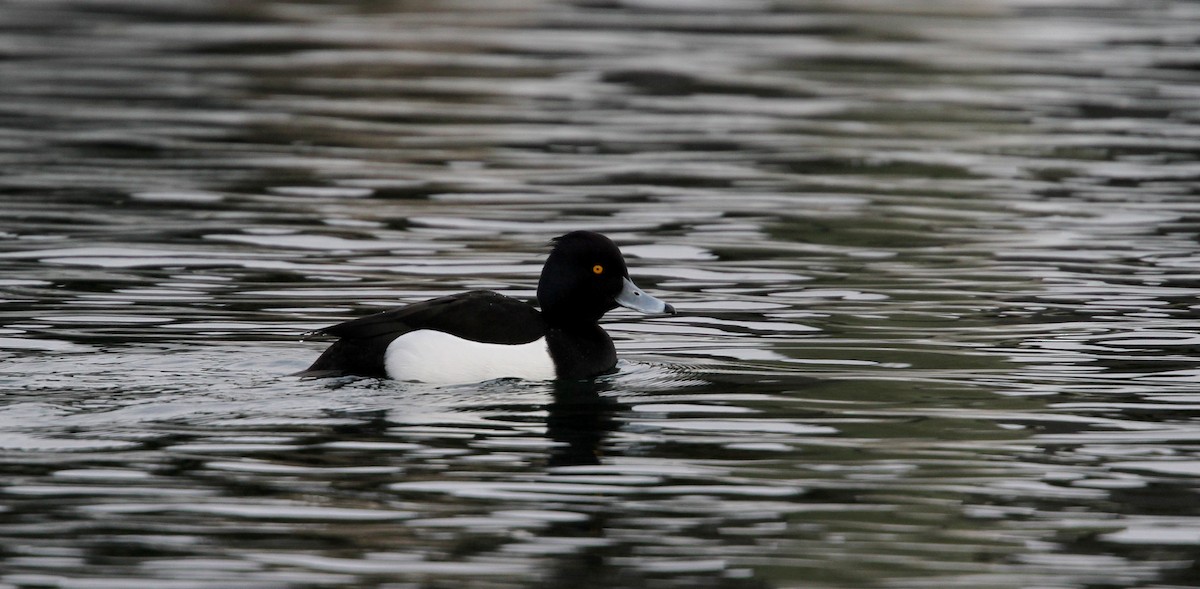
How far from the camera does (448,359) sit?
32.5 feet

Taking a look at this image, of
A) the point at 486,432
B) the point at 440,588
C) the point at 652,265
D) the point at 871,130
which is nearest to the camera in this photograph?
the point at 440,588

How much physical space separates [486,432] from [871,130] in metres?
12.1

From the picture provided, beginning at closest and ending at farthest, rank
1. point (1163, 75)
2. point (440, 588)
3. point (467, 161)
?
point (440, 588)
point (467, 161)
point (1163, 75)

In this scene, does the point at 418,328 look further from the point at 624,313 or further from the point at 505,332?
the point at 624,313

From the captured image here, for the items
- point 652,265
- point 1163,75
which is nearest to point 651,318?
point 652,265

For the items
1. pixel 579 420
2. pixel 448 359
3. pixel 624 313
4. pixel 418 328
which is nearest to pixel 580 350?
pixel 448 359

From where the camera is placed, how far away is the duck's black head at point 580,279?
415 inches

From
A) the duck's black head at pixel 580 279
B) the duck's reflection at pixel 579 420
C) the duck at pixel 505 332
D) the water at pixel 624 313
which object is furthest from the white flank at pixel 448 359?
the duck's black head at pixel 580 279

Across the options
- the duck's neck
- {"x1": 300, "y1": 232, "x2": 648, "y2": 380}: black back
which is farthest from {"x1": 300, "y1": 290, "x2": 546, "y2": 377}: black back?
the duck's neck

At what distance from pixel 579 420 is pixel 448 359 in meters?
0.90

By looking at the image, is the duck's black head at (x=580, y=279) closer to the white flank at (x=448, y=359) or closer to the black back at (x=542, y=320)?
the black back at (x=542, y=320)

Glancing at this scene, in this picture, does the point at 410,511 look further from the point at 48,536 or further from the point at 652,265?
the point at 652,265

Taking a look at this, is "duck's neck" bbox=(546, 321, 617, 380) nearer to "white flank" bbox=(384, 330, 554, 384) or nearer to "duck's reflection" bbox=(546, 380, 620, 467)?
"duck's reflection" bbox=(546, 380, 620, 467)

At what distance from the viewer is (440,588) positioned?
6562mm
